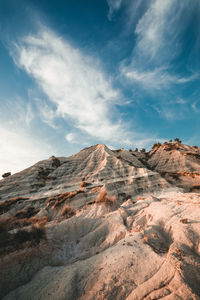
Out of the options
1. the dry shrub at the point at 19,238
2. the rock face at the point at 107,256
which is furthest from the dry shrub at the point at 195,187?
the dry shrub at the point at 19,238

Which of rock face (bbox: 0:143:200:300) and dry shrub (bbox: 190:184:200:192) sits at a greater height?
dry shrub (bbox: 190:184:200:192)

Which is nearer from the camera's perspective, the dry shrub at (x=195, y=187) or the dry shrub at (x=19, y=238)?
the dry shrub at (x=19, y=238)

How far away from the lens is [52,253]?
6.84m

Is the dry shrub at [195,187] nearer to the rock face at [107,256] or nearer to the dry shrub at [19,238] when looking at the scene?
the rock face at [107,256]

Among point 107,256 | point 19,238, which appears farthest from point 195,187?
point 19,238

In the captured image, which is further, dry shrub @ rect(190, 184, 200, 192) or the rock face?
dry shrub @ rect(190, 184, 200, 192)

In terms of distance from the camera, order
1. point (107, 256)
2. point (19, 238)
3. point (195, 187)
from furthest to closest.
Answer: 1. point (195, 187)
2. point (19, 238)
3. point (107, 256)

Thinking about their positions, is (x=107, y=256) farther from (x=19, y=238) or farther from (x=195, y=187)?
(x=195, y=187)

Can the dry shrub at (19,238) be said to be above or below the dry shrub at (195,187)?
below

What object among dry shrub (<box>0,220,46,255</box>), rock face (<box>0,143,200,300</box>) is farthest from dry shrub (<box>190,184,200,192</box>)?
dry shrub (<box>0,220,46,255</box>)

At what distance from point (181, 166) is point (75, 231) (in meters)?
34.4

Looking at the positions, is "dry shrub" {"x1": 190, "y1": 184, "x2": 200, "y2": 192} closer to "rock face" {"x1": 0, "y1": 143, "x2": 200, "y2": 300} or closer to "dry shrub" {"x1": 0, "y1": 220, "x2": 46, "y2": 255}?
"rock face" {"x1": 0, "y1": 143, "x2": 200, "y2": 300}

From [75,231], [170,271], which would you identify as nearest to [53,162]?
[75,231]

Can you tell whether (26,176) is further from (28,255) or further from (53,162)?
(28,255)
